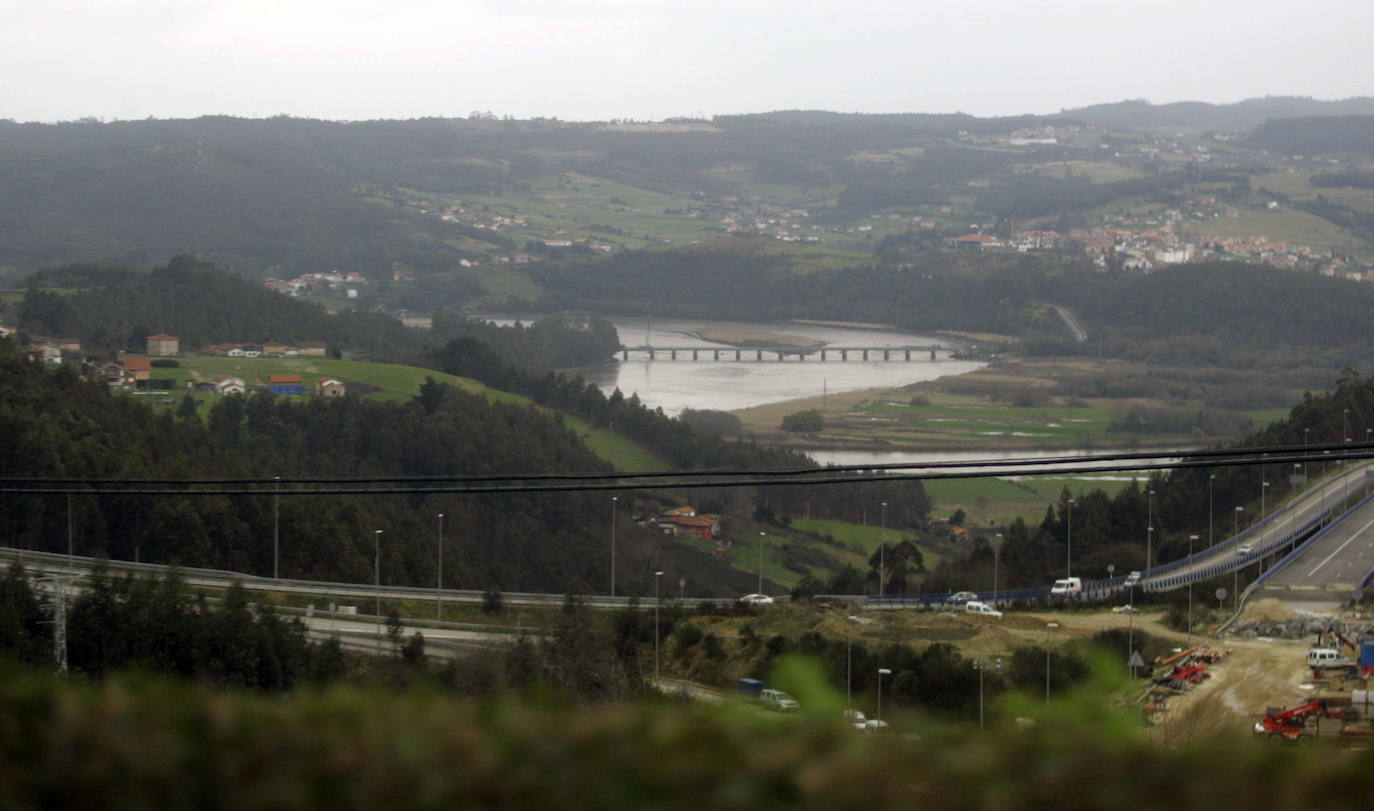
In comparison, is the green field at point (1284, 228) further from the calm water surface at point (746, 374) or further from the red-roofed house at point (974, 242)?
the calm water surface at point (746, 374)

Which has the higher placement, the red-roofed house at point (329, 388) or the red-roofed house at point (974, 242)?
the red-roofed house at point (974, 242)

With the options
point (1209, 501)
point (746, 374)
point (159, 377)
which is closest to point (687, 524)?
point (1209, 501)

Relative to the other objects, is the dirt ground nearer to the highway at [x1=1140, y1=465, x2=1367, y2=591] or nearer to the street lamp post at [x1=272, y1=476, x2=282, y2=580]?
the highway at [x1=1140, y1=465, x2=1367, y2=591]

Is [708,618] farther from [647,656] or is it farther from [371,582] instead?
[371,582]

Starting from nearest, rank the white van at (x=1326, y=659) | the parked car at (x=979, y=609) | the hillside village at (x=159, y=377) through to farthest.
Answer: the white van at (x=1326, y=659)
the parked car at (x=979, y=609)
the hillside village at (x=159, y=377)

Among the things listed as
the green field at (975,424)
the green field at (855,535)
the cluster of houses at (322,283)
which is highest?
the cluster of houses at (322,283)

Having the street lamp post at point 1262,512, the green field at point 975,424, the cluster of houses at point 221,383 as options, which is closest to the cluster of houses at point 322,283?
the cluster of houses at point 221,383

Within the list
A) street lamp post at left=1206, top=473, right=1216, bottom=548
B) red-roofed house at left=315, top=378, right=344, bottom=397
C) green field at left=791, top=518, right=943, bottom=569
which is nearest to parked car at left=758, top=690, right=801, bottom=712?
street lamp post at left=1206, top=473, right=1216, bottom=548
